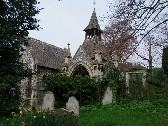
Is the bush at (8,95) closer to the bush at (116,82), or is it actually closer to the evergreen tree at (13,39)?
the evergreen tree at (13,39)

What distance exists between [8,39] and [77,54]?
46.4ft

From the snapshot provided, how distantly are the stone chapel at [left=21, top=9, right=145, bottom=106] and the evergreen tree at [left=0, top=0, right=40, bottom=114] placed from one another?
519cm

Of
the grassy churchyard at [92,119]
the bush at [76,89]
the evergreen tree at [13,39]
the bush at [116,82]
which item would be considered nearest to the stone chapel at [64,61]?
the bush at [116,82]

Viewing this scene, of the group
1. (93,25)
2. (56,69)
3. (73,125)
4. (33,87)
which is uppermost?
(93,25)

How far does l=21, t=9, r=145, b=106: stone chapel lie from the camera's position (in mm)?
28866

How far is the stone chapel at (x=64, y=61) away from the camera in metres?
28.9

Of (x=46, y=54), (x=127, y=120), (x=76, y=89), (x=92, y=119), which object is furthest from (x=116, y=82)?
(x=46, y=54)

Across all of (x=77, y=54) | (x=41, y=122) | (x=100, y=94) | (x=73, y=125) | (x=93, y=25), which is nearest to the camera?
(x=41, y=122)

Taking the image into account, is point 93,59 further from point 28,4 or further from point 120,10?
point 120,10

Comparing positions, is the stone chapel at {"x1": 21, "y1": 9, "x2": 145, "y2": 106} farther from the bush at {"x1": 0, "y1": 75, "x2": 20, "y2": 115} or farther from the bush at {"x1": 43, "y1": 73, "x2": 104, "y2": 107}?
the bush at {"x1": 0, "y1": 75, "x2": 20, "y2": 115}

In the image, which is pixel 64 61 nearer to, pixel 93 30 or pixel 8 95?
pixel 93 30

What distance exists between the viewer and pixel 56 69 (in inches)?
1489

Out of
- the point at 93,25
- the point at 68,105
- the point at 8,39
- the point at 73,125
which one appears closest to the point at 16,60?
the point at 8,39

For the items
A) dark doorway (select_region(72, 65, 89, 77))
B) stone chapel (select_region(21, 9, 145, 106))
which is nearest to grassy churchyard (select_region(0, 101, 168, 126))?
stone chapel (select_region(21, 9, 145, 106))
